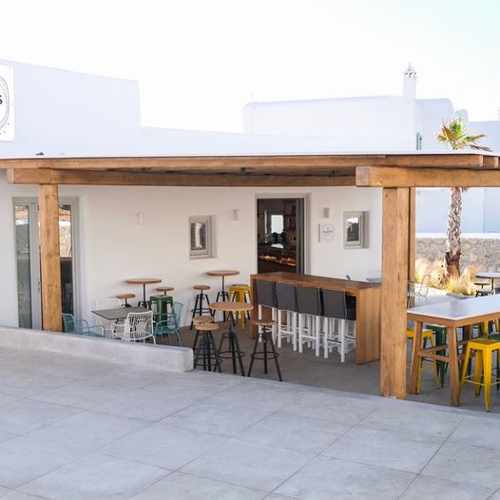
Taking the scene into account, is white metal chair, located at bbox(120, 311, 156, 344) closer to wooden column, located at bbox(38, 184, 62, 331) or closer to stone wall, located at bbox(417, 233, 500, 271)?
wooden column, located at bbox(38, 184, 62, 331)

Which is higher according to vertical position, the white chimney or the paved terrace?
the white chimney

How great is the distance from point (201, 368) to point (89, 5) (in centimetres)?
1583

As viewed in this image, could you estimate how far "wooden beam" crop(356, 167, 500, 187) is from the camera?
21.7 ft

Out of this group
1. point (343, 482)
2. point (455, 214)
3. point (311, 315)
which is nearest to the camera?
point (343, 482)

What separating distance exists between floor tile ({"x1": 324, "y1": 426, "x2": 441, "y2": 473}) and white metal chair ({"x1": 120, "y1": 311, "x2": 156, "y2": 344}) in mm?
3929

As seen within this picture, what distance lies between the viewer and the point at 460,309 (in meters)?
8.09

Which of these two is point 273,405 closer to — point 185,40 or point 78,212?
point 78,212

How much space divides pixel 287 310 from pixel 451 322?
3.16 m

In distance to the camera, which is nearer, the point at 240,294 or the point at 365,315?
the point at 365,315

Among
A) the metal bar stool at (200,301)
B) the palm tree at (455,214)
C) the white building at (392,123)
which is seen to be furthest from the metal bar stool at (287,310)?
the white building at (392,123)

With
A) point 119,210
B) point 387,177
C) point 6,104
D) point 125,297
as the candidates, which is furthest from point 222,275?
point 387,177

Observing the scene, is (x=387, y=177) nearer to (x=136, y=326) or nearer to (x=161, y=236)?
(x=136, y=326)

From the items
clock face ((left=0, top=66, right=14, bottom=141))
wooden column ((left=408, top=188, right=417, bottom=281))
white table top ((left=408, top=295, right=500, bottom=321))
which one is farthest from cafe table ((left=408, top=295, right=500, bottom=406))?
clock face ((left=0, top=66, right=14, bottom=141))

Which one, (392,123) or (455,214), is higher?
(392,123)
